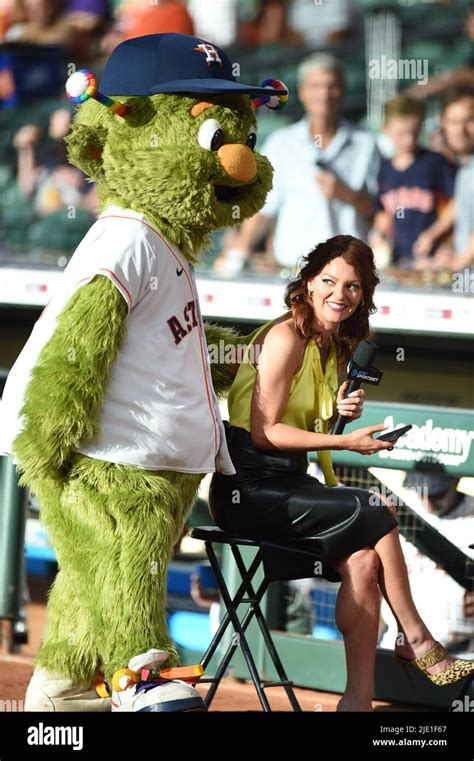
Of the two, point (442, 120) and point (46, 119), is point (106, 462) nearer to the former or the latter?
point (442, 120)

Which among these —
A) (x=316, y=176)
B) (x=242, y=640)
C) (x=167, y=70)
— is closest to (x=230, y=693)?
(x=242, y=640)

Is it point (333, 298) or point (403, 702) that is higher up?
point (333, 298)

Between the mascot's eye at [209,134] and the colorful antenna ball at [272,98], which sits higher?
the colorful antenna ball at [272,98]

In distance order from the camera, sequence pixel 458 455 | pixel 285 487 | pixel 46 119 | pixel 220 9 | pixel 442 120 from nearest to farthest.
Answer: pixel 285 487 → pixel 458 455 → pixel 442 120 → pixel 220 9 → pixel 46 119

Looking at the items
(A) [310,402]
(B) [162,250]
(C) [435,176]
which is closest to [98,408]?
(B) [162,250]

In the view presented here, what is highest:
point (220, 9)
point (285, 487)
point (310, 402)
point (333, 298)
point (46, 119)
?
point (220, 9)

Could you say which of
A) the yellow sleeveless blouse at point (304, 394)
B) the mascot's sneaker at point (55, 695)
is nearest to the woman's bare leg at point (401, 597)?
the yellow sleeveless blouse at point (304, 394)

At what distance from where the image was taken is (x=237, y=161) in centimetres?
289

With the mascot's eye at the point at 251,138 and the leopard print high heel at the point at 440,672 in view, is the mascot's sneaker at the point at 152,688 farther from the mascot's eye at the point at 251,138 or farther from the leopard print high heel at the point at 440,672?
the mascot's eye at the point at 251,138

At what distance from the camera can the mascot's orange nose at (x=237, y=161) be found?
2885 mm

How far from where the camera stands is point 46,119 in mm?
6902

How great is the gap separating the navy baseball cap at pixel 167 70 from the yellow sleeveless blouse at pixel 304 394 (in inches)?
26.8

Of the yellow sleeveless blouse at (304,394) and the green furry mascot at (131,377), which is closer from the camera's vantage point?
the green furry mascot at (131,377)

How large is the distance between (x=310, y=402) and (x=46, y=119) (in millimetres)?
4284
